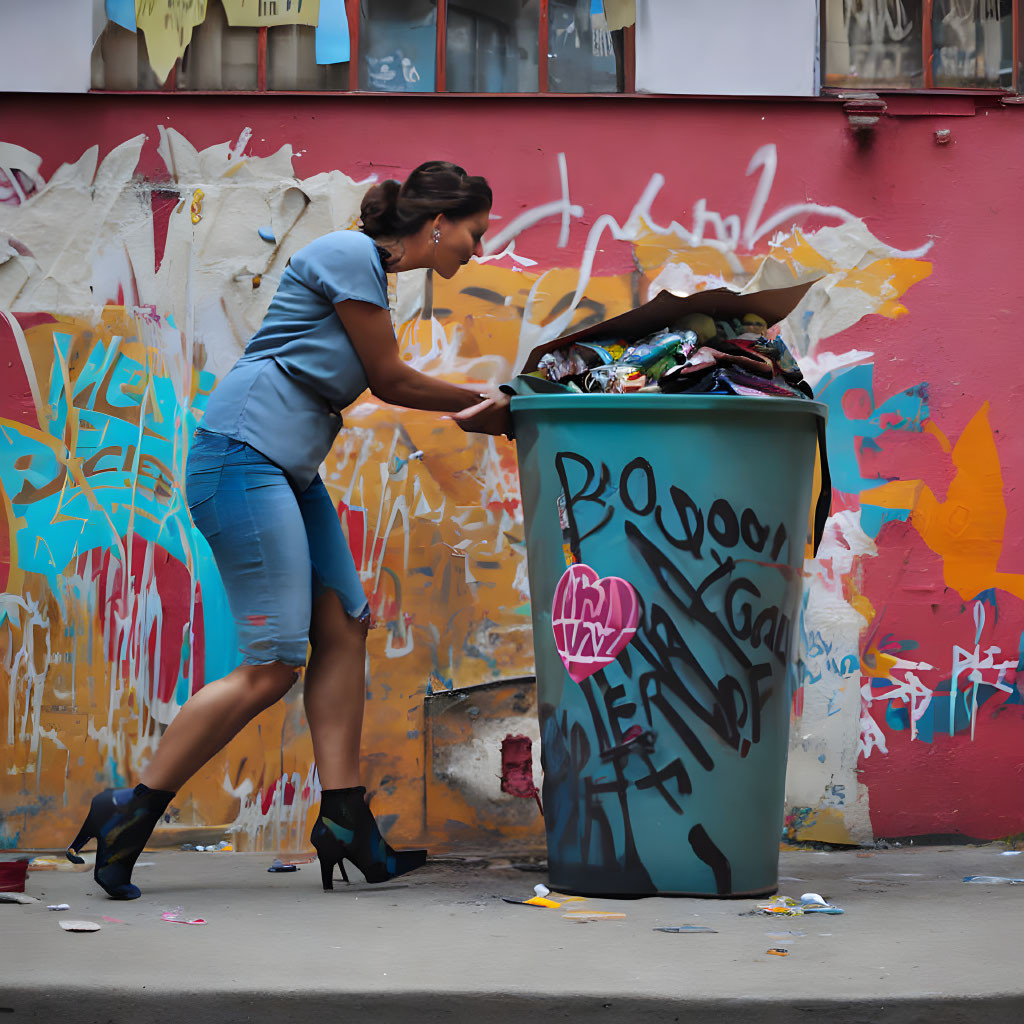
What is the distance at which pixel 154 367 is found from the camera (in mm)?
4285

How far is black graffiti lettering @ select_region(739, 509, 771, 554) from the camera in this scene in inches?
126

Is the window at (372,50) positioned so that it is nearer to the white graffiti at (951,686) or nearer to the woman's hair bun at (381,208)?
the woman's hair bun at (381,208)

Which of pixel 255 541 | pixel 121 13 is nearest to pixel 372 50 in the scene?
pixel 121 13

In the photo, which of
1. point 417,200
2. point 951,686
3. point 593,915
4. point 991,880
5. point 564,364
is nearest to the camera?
point 593,915

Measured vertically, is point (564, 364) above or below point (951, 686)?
above

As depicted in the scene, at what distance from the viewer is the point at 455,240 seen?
3.56 metres

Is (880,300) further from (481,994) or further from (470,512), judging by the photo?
(481,994)

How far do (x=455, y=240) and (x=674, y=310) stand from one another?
61 cm

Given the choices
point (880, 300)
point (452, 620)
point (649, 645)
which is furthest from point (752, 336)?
point (452, 620)

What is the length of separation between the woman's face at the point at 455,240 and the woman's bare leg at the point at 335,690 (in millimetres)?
892

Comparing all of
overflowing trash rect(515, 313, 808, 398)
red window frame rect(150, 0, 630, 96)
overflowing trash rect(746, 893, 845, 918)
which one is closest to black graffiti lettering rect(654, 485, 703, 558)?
overflowing trash rect(515, 313, 808, 398)

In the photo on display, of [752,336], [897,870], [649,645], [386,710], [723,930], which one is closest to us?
[723,930]

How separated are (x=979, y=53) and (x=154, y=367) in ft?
9.16

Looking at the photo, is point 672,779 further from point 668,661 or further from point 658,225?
point 658,225
